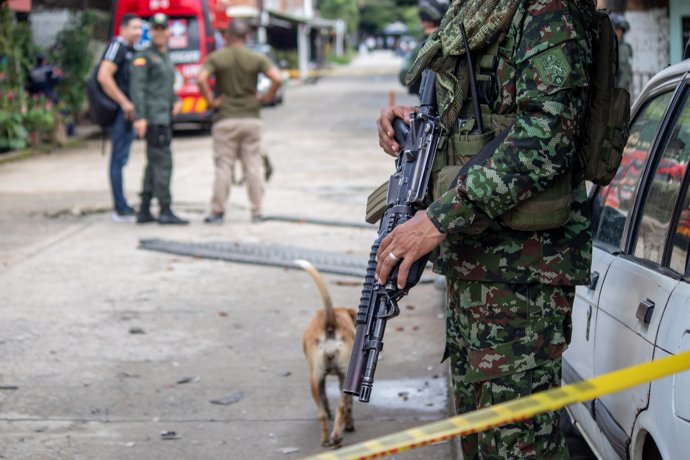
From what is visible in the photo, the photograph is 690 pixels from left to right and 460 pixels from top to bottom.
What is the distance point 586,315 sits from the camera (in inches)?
148

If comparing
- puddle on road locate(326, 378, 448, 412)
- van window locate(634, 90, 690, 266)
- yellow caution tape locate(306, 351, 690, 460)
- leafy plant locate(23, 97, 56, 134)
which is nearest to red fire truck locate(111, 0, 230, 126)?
leafy plant locate(23, 97, 56, 134)

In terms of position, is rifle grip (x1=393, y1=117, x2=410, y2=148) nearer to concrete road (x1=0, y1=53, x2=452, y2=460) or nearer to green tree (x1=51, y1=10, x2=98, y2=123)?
concrete road (x1=0, y1=53, x2=452, y2=460)

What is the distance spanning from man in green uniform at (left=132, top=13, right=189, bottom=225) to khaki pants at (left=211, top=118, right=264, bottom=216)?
18.9 inches

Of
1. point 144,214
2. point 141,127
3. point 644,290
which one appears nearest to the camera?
point 644,290

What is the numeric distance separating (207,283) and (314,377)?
11.1 ft

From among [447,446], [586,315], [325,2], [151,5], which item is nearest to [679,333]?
[586,315]

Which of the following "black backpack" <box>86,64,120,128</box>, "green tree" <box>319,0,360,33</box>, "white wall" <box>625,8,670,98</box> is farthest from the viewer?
"green tree" <box>319,0,360,33</box>

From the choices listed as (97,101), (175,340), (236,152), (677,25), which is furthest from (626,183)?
(97,101)

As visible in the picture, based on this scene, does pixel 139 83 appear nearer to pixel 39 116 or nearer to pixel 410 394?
pixel 410 394

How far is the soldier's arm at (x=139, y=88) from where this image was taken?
1010cm

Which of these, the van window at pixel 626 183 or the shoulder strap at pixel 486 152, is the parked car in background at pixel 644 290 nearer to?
the van window at pixel 626 183

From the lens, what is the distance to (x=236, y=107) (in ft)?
34.1

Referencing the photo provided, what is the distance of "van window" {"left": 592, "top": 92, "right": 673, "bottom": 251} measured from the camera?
3664 mm

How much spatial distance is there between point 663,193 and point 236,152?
7629 millimetres
